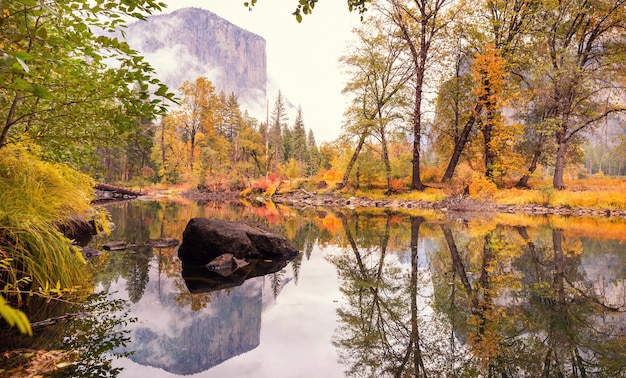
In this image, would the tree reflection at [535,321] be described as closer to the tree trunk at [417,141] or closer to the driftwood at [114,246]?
the driftwood at [114,246]

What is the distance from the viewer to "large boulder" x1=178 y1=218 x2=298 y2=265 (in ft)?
22.7

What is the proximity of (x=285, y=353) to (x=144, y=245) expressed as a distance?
244 inches

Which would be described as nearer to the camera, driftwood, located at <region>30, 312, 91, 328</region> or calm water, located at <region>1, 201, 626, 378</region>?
calm water, located at <region>1, 201, 626, 378</region>

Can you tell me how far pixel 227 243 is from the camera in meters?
6.96

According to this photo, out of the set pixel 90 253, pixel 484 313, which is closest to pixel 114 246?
pixel 90 253

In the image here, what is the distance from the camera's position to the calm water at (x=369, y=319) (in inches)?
114

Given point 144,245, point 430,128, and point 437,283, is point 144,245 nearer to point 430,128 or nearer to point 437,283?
point 437,283

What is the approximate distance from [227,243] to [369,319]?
3.83 meters

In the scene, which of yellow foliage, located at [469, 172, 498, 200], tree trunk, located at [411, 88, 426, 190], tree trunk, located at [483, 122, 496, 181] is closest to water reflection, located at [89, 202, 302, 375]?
yellow foliage, located at [469, 172, 498, 200]

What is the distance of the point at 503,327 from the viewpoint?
11.4 feet

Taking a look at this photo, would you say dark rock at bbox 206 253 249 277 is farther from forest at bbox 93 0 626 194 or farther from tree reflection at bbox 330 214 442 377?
forest at bbox 93 0 626 194

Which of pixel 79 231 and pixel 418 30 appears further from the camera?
pixel 418 30

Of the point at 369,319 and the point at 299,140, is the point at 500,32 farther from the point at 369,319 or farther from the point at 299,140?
the point at 299,140

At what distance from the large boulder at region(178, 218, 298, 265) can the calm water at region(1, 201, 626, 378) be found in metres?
0.55
